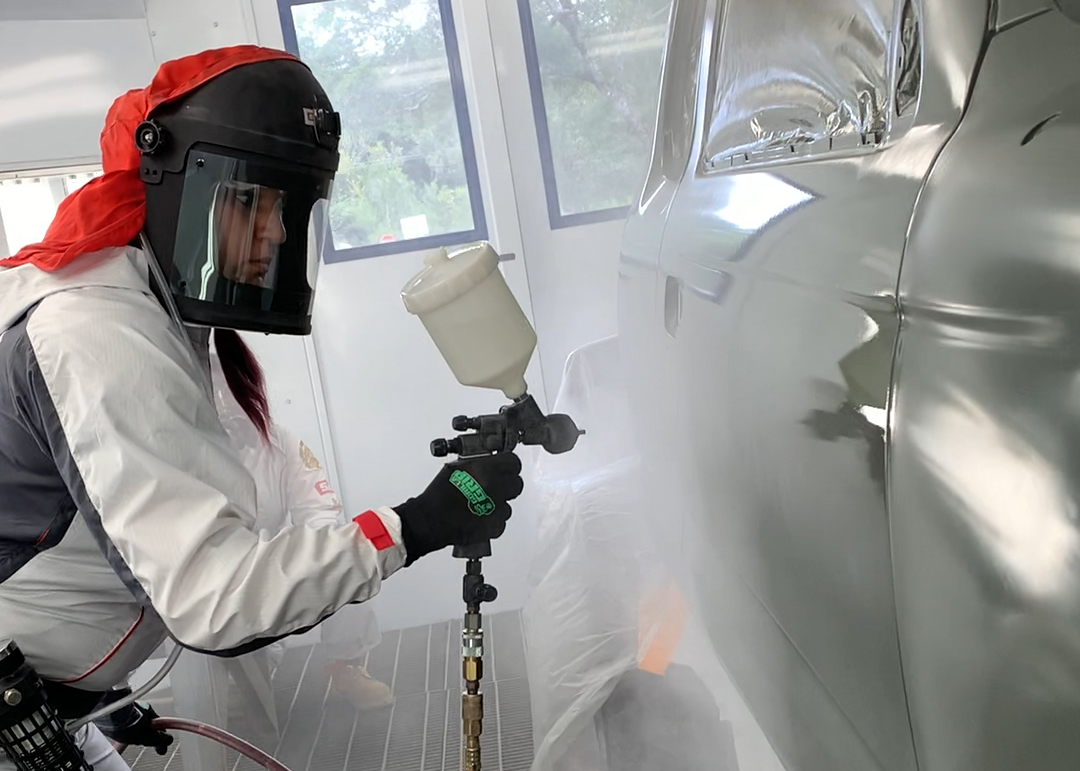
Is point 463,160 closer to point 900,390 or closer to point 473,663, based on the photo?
point 473,663

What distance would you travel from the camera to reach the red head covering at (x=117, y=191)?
1.44m

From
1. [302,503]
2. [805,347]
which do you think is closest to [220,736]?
[302,503]

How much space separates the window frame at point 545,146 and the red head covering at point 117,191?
2317 mm

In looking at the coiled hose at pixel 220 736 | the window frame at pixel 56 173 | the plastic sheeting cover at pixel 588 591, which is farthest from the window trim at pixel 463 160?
the coiled hose at pixel 220 736

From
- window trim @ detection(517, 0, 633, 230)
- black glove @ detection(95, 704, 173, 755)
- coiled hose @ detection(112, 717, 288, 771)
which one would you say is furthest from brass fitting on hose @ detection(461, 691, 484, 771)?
window trim @ detection(517, 0, 633, 230)

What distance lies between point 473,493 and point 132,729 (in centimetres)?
103

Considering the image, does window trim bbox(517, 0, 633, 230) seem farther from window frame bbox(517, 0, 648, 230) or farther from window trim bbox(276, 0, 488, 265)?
window trim bbox(276, 0, 488, 265)

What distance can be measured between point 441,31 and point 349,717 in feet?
8.15

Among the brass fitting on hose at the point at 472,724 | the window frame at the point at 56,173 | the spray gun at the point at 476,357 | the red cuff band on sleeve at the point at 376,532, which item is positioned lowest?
the brass fitting on hose at the point at 472,724

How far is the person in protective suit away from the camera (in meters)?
1.29

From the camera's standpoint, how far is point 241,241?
155 cm

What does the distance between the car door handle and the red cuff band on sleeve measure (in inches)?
19.9

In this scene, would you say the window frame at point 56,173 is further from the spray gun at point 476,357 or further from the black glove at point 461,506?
the black glove at point 461,506

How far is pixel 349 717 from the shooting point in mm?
3215
